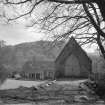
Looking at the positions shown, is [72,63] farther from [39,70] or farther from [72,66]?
[39,70]

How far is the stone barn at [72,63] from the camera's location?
137 ft

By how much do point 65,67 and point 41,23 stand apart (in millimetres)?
32750

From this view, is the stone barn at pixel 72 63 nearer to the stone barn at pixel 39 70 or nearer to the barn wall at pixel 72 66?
the barn wall at pixel 72 66

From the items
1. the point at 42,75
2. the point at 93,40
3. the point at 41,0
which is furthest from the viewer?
the point at 42,75

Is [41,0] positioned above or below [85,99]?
above

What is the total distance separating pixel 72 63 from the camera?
42.2 metres

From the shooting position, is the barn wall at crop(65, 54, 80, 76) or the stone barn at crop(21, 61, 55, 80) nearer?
the barn wall at crop(65, 54, 80, 76)

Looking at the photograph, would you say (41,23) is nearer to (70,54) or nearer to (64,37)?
(64,37)

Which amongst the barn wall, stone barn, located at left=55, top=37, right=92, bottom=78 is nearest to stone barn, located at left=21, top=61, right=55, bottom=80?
stone barn, located at left=55, top=37, right=92, bottom=78

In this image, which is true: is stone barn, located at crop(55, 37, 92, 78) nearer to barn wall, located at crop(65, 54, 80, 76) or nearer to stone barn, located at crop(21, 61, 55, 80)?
barn wall, located at crop(65, 54, 80, 76)

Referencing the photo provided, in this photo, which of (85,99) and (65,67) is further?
(65,67)

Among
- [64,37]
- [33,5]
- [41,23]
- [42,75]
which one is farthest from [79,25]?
[42,75]

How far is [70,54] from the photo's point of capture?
139ft

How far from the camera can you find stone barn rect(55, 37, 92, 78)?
137 feet
